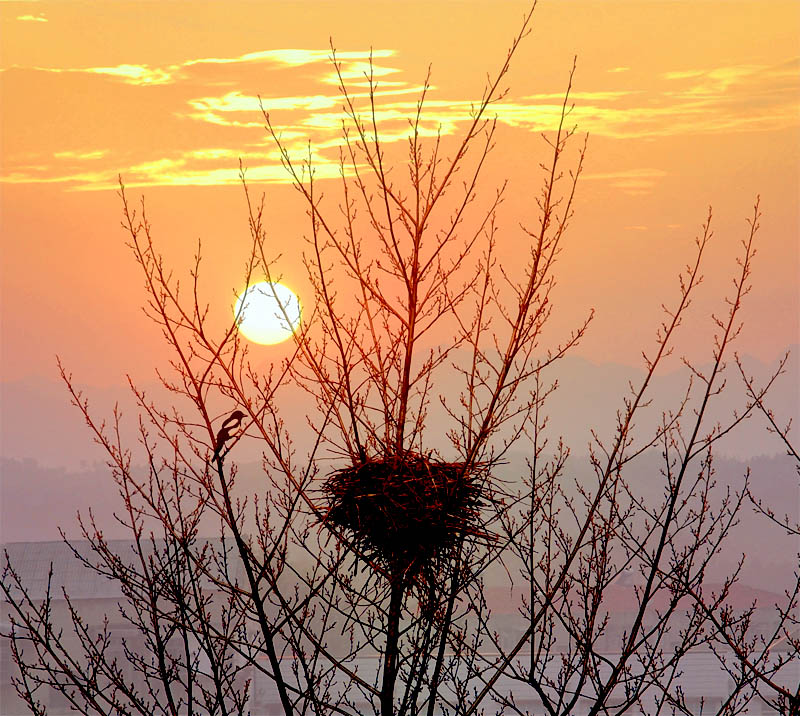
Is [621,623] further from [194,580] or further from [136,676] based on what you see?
[194,580]

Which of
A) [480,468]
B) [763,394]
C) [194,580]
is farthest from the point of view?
[763,394]

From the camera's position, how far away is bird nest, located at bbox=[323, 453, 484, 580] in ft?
13.0

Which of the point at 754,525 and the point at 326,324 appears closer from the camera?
the point at 326,324

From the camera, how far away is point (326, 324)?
4449 mm

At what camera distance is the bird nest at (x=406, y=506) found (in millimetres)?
3965

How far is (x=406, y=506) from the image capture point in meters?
3.94

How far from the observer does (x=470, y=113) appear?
4520mm

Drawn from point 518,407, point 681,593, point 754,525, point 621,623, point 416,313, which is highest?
point 754,525

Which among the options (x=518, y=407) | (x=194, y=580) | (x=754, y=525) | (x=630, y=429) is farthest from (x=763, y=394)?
(x=754, y=525)

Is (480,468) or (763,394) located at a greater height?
(763,394)

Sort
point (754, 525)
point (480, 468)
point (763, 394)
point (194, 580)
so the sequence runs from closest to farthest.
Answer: point (480, 468)
point (194, 580)
point (763, 394)
point (754, 525)

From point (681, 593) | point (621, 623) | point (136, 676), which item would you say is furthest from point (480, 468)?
point (136, 676)

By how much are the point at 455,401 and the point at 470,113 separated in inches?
50.5

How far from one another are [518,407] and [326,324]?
921 millimetres
